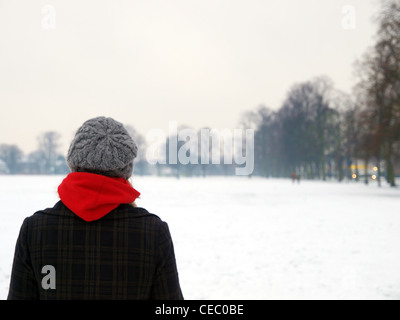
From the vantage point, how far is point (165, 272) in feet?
6.25

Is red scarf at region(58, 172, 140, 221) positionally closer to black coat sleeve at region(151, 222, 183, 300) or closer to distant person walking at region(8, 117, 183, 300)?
distant person walking at region(8, 117, 183, 300)

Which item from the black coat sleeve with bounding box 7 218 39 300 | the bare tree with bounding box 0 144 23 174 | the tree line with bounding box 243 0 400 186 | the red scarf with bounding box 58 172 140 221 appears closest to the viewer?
the red scarf with bounding box 58 172 140 221

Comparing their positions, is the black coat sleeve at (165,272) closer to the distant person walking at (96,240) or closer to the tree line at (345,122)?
the distant person walking at (96,240)

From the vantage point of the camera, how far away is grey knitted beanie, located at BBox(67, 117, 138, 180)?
187cm

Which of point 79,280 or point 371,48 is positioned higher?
point 371,48

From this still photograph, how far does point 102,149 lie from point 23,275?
72 cm

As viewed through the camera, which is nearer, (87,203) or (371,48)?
(87,203)

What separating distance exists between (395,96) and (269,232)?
66.4 ft

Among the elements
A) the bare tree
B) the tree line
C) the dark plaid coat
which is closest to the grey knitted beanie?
the dark plaid coat
